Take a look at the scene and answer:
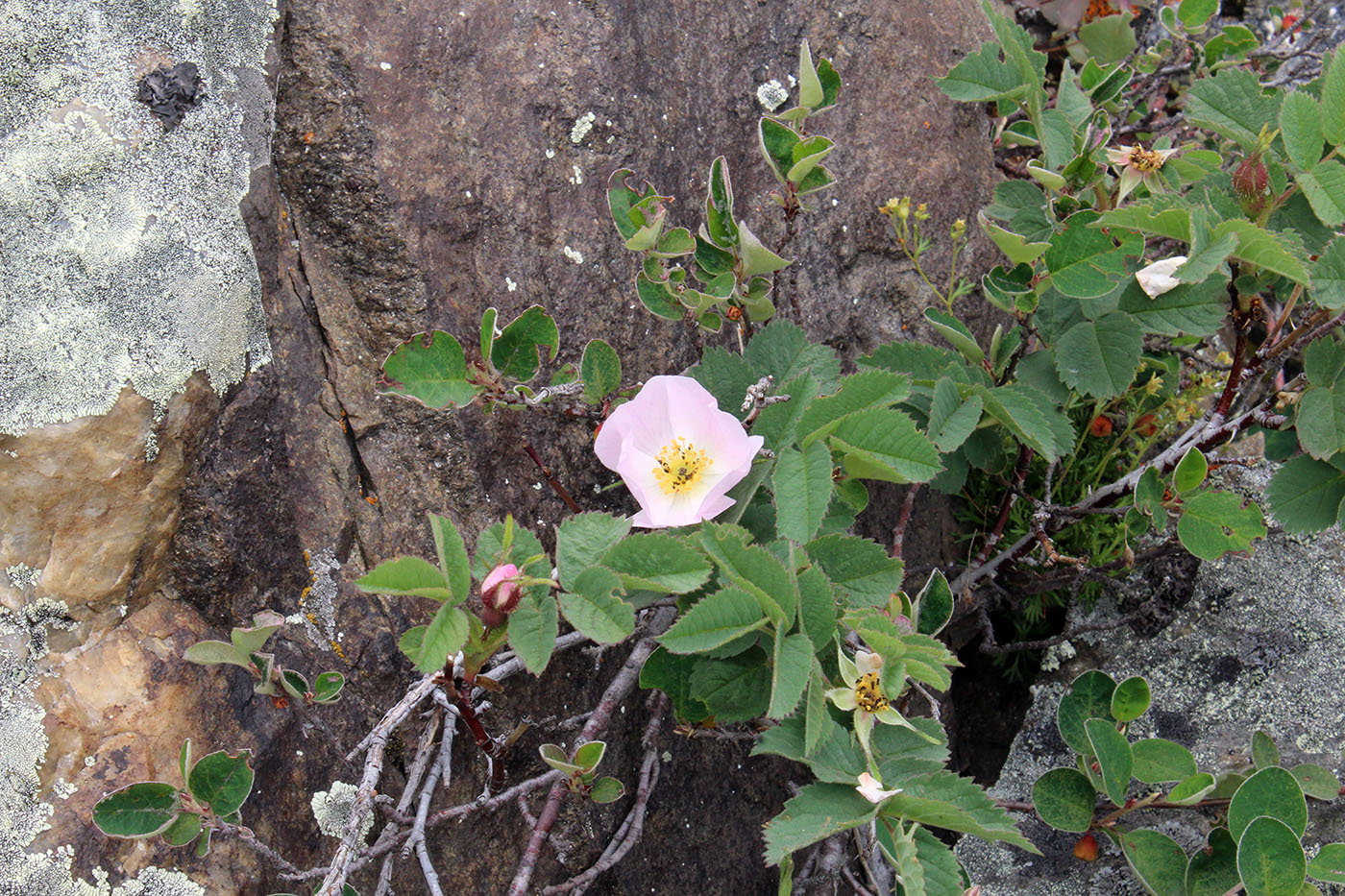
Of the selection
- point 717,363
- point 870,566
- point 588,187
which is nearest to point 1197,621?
point 870,566

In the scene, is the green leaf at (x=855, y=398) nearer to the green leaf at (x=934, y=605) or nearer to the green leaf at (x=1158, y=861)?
the green leaf at (x=934, y=605)

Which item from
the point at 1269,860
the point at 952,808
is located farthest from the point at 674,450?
the point at 1269,860

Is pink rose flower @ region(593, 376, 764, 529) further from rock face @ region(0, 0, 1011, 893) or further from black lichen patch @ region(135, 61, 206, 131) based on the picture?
black lichen patch @ region(135, 61, 206, 131)

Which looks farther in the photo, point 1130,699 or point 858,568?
point 1130,699

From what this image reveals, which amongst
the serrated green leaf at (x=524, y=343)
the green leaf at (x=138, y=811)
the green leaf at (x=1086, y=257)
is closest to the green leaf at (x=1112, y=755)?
the green leaf at (x=1086, y=257)

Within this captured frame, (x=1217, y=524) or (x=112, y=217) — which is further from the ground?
(x=112, y=217)

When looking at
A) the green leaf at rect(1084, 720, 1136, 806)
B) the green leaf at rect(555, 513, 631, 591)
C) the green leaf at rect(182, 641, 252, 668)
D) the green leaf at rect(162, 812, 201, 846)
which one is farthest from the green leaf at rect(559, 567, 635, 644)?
the green leaf at rect(1084, 720, 1136, 806)

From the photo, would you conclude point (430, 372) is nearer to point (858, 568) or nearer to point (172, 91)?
point (172, 91)
